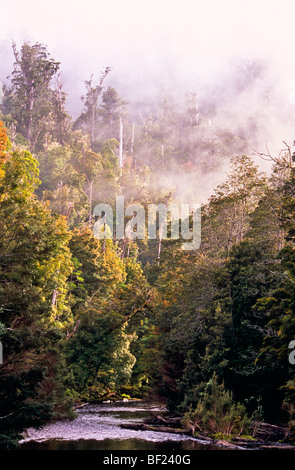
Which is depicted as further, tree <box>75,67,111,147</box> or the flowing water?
tree <box>75,67,111,147</box>

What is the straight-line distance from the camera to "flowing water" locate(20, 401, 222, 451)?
25.7 metres

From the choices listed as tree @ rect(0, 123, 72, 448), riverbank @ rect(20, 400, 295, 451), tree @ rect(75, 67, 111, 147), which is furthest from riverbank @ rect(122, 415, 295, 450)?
tree @ rect(75, 67, 111, 147)

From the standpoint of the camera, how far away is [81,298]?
59.1 m

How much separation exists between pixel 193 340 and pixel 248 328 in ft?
18.9

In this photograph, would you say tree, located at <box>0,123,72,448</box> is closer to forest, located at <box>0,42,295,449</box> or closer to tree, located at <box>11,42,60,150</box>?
forest, located at <box>0,42,295,449</box>

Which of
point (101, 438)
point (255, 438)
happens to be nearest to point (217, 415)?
point (255, 438)

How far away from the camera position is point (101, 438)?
28.9m

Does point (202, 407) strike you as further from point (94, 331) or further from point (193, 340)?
point (94, 331)

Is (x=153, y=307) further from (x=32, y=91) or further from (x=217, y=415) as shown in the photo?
(x=32, y=91)

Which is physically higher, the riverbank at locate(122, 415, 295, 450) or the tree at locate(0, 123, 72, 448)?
the tree at locate(0, 123, 72, 448)

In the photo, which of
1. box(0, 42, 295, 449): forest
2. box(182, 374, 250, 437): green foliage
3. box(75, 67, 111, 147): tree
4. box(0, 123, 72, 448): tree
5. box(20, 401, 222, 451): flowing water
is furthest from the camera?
box(75, 67, 111, 147): tree

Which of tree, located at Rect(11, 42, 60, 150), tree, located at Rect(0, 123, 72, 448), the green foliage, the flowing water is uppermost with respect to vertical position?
tree, located at Rect(11, 42, 60, 150)

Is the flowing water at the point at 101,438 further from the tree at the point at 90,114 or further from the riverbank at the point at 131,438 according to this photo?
the tree at the point at 90,114
